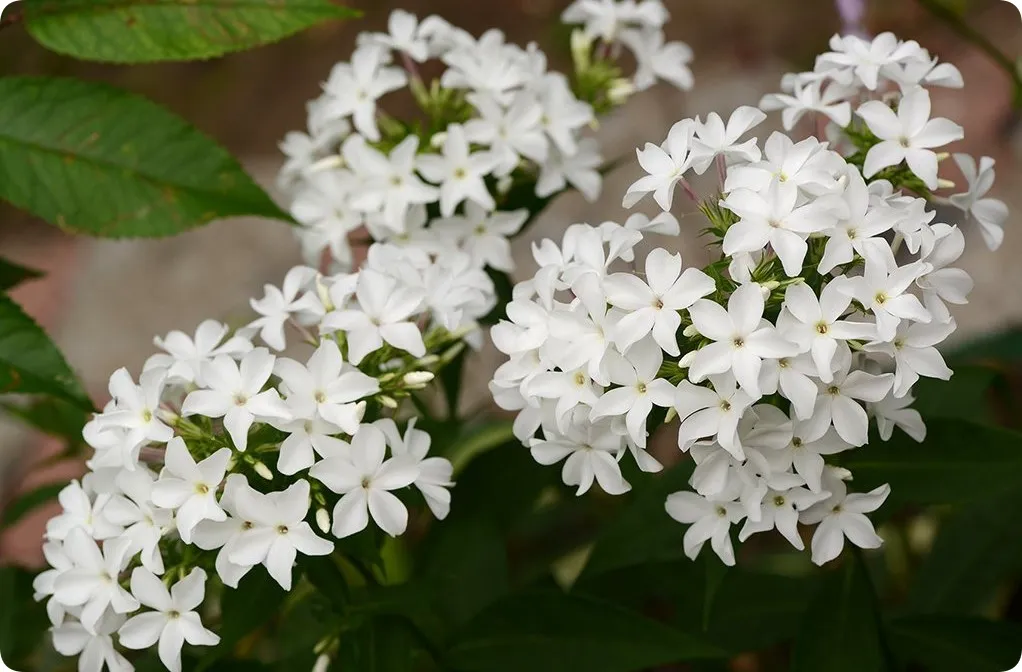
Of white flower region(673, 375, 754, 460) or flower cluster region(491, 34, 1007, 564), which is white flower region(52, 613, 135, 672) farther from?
→ white flower region(673, 375, 754, 460)

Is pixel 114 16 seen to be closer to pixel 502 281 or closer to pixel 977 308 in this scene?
pixel 502 281

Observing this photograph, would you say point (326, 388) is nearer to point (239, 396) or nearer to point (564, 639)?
point (239, 396)

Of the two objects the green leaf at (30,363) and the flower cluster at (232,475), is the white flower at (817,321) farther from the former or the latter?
the green leaf at (30,363)

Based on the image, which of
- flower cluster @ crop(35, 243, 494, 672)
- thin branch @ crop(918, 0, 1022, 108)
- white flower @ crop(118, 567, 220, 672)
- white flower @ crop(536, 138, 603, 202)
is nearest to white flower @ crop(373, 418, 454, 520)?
flower cluster @ crop(35, 243, 494, 672)

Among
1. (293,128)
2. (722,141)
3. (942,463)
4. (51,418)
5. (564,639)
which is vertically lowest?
(293,128)

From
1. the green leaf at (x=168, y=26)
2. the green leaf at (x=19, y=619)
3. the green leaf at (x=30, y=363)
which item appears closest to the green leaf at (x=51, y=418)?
the green leaf at (x=19, y=619)

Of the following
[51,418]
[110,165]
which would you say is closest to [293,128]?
[51,418]
